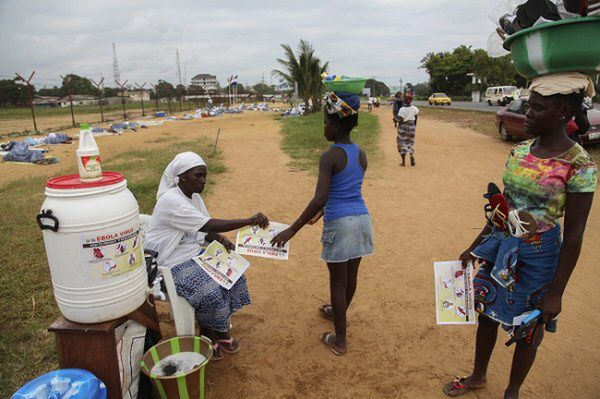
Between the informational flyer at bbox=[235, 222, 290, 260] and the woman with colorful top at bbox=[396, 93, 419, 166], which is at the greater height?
the woman with colorful top at bbox=[396, 93, 419, 166]

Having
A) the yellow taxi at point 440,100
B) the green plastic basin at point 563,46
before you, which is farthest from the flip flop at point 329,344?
the yellow taxi at point 440,100

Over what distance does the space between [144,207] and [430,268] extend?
4.13 metres

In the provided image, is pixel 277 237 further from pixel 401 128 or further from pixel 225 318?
pixel 401 128

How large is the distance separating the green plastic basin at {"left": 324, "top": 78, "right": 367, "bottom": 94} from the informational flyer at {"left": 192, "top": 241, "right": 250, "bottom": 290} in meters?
1.26

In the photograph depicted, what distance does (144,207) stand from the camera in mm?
6031

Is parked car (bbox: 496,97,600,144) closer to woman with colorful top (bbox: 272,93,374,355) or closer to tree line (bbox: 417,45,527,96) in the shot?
woman with colorful top (bbox: 272,93,374,355)

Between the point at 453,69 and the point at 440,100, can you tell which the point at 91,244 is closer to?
the point at 440,100

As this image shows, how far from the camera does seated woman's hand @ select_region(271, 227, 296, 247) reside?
2633 millimetres

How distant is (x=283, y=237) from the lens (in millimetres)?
2633

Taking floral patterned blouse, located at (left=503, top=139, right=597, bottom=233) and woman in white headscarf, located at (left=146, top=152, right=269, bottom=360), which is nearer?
floral patterned blouse, located at (left=503, top=139, right=597, bottom=233)

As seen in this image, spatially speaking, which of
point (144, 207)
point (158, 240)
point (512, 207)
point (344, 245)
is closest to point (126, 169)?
point (144, 207)

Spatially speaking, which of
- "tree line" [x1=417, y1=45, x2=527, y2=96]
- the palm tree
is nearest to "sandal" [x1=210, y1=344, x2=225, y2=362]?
the palm tree

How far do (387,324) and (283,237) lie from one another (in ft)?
4.30

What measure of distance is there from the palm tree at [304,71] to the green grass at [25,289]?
66.5 feet
